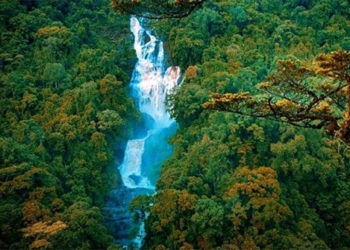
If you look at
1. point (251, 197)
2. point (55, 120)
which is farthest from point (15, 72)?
point (251, 197)

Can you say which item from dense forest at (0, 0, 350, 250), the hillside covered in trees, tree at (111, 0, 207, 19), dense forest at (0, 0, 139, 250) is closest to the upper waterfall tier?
dense forest at (0, 0, 350, 250)

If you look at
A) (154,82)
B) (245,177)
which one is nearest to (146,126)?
(154,82)

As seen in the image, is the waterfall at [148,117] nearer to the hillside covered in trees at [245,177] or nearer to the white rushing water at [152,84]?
the white rushing water at [152,84]

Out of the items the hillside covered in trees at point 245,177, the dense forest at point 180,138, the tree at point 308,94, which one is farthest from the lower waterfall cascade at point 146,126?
the tree at point 308,94

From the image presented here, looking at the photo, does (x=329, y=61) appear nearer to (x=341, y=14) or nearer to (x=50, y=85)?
(x=50, y=85)

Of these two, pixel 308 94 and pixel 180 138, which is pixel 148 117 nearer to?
pixel 180 138

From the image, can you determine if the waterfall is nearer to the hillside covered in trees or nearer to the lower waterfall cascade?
the lower waterfall cascade
